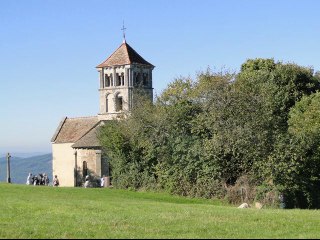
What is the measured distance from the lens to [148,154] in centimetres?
4869

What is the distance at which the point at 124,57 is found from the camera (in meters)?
77.1

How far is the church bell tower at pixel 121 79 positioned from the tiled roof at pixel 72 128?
8.66 ft

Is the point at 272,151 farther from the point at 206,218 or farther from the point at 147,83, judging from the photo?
the point at 147,83

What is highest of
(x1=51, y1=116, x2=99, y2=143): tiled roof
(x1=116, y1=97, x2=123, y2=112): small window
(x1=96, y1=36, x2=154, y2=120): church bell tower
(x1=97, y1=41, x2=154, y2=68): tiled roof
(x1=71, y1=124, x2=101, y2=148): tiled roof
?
(x1=97, y1=41, x2=154, y2=68): tiled roof

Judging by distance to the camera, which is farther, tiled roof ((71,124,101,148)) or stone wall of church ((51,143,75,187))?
stone wall of church ((51,143,75,187))

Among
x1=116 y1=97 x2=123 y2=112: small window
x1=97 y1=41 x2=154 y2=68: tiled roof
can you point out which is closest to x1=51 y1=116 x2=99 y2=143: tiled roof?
x1=116 y1=97 x2=123 y2=112: small window

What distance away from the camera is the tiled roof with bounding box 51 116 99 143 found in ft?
231

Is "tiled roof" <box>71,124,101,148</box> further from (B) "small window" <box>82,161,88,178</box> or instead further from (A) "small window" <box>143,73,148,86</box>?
(A) "small window" <box>143,73,148,86</box>

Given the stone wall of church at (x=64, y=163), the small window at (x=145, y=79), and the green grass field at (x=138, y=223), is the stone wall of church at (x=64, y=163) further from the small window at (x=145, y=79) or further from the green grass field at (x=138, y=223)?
the green grass field at (x=138, y=223)

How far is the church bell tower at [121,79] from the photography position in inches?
2985

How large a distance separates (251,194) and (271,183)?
1.70 metres

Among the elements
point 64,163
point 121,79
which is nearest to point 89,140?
point 64,163

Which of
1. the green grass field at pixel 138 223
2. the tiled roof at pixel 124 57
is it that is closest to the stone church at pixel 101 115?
the tiled roof at pixel 124 57

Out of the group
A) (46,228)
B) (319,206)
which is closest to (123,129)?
(319,206)
